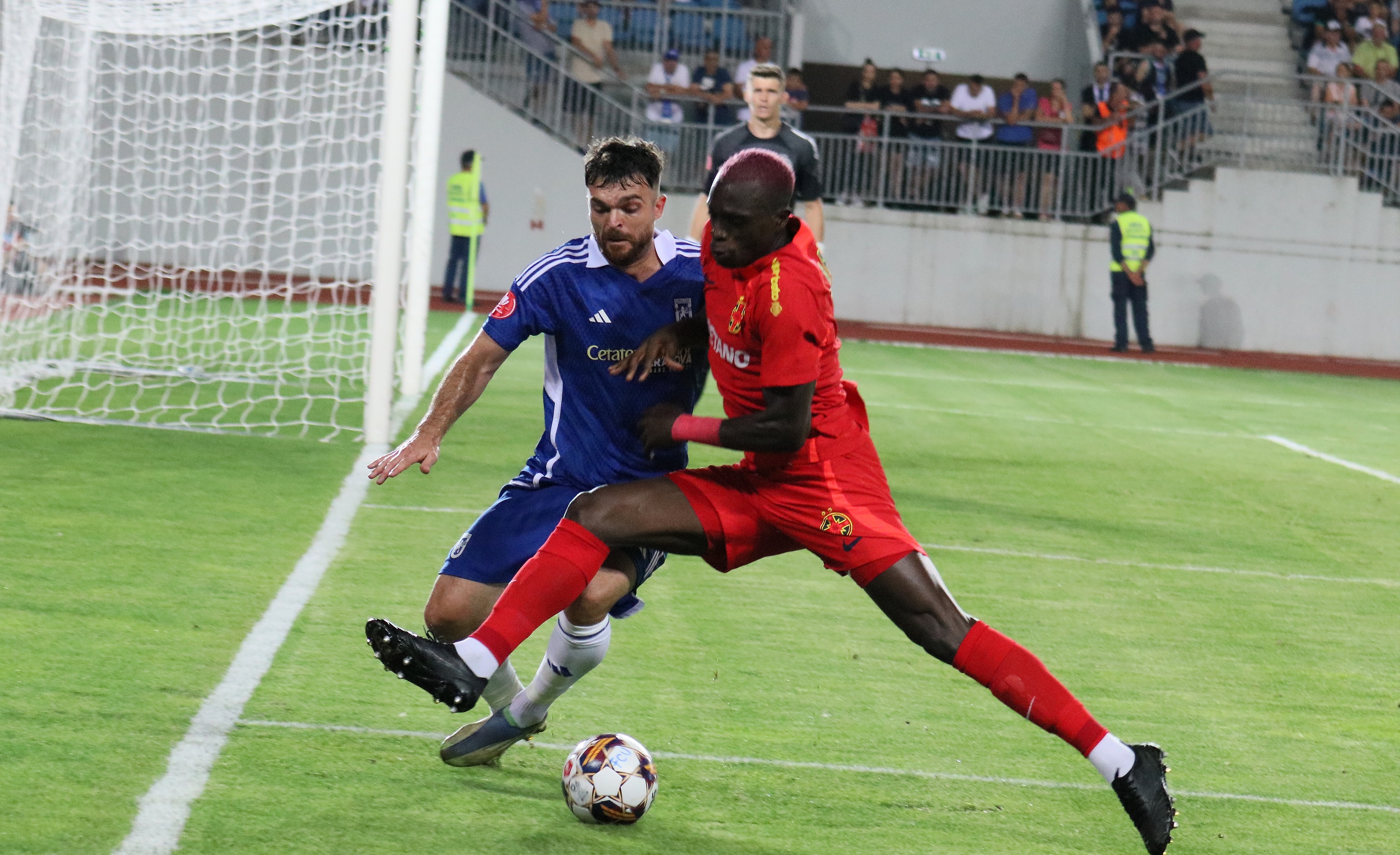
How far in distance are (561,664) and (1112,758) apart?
57.8 inches

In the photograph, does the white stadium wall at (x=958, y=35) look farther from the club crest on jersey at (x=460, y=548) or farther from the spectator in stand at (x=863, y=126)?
the club crest on jersey at (x=460, y=548)

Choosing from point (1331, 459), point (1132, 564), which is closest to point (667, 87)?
point (1331, 459)

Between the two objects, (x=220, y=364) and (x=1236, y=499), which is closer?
(x=1236, y=499)

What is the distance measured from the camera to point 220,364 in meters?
12.8

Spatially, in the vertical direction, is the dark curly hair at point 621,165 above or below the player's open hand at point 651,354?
above

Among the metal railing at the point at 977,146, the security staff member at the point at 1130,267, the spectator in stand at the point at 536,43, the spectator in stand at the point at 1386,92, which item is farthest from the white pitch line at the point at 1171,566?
the spectator in stand at the point at 1386,92

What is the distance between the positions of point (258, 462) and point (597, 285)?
490 centimetres

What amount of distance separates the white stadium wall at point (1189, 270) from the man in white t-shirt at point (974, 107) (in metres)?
1.34

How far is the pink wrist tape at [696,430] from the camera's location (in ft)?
12.5

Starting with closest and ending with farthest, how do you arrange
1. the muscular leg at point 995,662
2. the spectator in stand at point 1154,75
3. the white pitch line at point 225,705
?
the white pitch line at point 225,705 → the muscular leg at point 995,662 → the spectator in stand at point 1154,75

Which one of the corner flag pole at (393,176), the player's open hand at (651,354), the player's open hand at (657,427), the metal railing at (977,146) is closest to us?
the player's open hand at (657,427)

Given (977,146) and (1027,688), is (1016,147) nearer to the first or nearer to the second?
(977,146)

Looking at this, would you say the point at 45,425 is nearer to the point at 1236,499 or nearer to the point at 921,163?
the point at 1236,499

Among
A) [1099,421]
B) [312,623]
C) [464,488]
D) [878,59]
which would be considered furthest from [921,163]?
[312,623]
